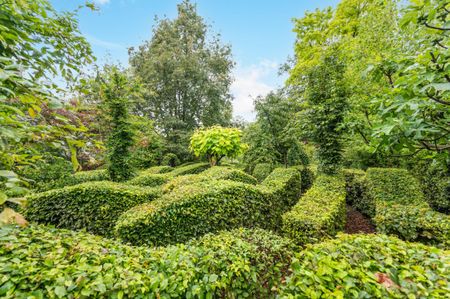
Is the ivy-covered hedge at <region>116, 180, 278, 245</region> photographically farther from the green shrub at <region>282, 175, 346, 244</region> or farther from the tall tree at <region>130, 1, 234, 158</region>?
the tall tree at <region>130, 1, 234, 158</region>

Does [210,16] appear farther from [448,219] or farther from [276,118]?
[448,219]

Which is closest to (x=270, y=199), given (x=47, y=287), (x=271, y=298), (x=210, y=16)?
(x=271, y=298)

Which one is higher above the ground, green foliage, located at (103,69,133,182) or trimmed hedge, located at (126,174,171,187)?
green foliage, located at (103,69,133,182)

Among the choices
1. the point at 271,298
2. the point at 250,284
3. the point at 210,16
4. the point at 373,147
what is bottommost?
the point at 271,298

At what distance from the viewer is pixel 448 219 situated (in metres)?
3.36

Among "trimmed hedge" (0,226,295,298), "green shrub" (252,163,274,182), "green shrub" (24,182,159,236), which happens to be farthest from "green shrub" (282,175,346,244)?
"green shrub" (24,182,159,236)

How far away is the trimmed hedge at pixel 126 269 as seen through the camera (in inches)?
57.2

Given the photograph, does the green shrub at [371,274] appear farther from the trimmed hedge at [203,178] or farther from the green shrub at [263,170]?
the green shrub at [263,170]

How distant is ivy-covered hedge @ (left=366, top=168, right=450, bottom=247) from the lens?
3283 millimetres

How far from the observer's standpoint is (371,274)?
1.40 m

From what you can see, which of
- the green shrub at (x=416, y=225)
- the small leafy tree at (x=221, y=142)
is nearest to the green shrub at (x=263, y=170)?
the small leafy tree at (x=221, y=142)

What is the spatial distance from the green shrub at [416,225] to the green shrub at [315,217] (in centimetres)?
82

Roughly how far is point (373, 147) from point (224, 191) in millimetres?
2634

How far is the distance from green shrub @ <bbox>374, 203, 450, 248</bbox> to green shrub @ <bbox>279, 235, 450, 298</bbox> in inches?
85.7
